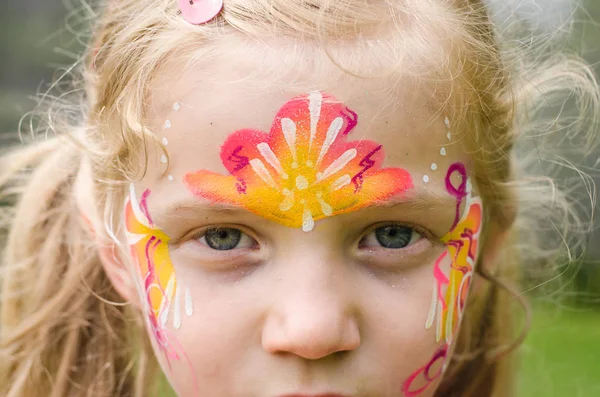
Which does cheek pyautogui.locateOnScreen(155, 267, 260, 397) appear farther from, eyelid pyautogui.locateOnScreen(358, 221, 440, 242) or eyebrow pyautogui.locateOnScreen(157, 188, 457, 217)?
eyelid pyautogui.locateOnScreen(358, 221, 440, 242)

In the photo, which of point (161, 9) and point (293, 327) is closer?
point (293, 327)

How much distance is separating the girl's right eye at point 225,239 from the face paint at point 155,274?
8 centimetres

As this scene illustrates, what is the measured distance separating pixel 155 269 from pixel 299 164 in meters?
→ 0.35

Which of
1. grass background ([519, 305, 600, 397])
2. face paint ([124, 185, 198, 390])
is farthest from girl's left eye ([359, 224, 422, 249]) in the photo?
grass background ([519, 305, 600, 397])

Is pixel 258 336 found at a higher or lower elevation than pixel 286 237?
lower

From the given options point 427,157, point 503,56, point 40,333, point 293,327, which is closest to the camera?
point 293,327

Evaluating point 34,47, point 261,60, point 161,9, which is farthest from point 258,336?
point 34,47

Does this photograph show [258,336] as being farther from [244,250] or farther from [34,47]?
[34,47]

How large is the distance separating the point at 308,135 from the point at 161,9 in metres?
0.40

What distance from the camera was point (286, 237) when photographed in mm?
1342

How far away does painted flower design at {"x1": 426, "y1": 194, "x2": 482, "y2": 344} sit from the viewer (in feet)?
4.78

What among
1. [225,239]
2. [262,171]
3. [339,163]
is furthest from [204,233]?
[339,163]

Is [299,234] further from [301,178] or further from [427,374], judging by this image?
[427,374]

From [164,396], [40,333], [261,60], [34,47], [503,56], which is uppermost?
[34,47]
